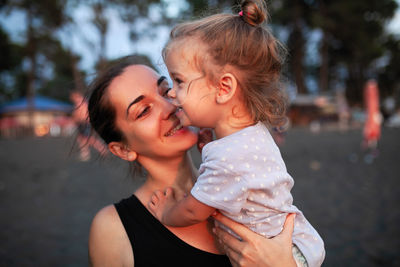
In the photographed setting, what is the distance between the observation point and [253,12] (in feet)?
4.86

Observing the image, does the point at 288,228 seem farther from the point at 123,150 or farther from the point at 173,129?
the point at 123,150

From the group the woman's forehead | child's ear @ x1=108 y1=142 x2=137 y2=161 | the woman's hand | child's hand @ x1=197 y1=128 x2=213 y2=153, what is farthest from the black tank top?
the woman's forehead

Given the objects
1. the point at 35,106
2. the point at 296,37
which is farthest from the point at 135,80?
the point at 35,106

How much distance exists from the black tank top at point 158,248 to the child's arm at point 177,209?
6 centimetres

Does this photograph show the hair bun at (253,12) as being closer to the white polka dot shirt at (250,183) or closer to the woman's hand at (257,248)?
the white polka dot shirt at (250,183)

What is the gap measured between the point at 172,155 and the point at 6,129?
3224 cm

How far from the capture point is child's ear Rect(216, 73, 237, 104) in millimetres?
1473

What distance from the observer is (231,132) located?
1519 millimetres

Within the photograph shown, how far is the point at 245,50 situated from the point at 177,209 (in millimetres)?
814

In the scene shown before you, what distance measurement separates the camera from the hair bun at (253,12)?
4.85 ft

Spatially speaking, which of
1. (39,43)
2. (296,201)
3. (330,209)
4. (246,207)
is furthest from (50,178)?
(39,43)

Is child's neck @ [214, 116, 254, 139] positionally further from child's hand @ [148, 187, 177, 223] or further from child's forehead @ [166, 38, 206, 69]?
child's hand @ [148, 187, 177, 223]

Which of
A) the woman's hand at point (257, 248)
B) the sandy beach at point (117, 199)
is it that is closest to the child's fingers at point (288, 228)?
the woman's hand at point (257, 248)

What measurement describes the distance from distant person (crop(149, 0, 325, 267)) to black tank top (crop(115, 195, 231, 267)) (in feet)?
0.25
